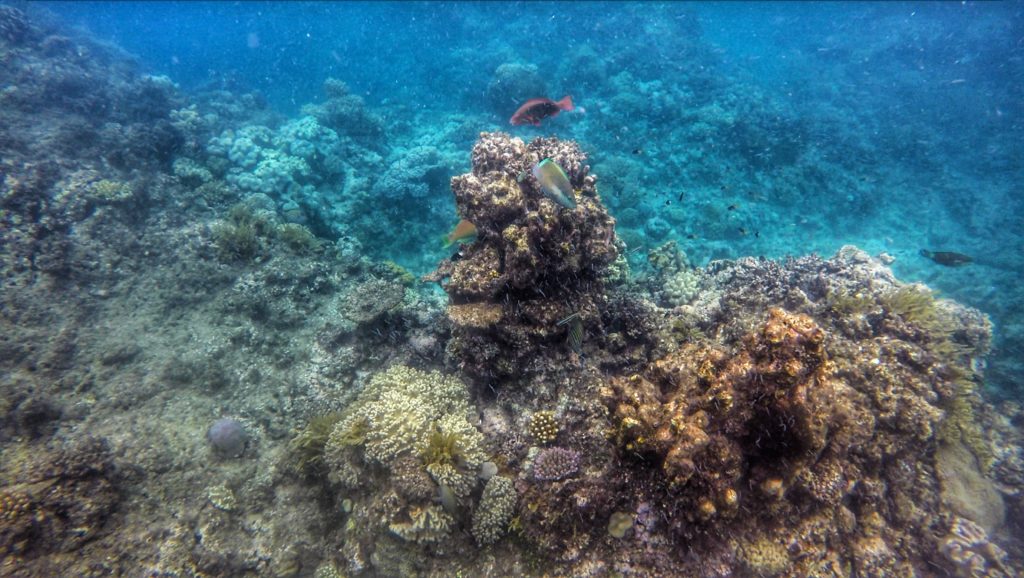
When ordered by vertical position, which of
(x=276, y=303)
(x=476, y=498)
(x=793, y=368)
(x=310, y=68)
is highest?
(x=310, y=68)

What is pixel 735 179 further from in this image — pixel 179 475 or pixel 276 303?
pixel 179 475

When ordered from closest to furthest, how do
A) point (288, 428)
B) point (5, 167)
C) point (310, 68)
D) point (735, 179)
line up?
1. point (288, 428)
2. point (5, 167)
3. point (735, 179)
4. point (310, 68)

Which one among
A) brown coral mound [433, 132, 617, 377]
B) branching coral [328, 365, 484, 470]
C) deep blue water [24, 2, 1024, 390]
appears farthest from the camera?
deep blue water [24, 2, 1024, 390]

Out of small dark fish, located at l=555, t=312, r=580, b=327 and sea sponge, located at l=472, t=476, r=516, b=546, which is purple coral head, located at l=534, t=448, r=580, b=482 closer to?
sea sponge, located at l=472, t=476, r=516, b=546

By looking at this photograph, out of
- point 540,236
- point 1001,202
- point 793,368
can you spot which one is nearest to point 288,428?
point 540,236

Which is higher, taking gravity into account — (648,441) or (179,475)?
(179,475)

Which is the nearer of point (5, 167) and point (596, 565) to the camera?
point (596, 565)

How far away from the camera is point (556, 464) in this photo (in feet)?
12.1

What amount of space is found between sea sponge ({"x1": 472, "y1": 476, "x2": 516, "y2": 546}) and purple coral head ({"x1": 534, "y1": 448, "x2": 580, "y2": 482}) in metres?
0.32

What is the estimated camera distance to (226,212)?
945cm

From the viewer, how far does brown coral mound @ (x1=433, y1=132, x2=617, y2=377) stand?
441 cm

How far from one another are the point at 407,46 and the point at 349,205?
27617 mm

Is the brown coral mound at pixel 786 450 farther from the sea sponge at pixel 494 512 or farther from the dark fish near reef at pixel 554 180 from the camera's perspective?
the dark fish near reef at pixel 554 180

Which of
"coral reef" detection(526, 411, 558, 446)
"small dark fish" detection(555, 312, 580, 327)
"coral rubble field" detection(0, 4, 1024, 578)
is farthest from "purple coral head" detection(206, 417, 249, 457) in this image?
"small dark fish" detection(555, 312, 580, 327)
